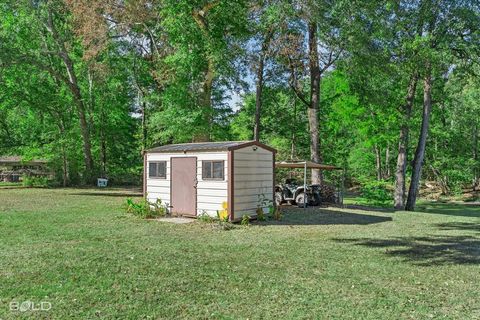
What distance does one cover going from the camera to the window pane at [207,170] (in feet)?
38.5

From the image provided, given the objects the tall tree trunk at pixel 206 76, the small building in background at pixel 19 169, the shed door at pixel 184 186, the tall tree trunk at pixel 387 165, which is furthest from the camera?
the tall tree trunk at pixel 387 165

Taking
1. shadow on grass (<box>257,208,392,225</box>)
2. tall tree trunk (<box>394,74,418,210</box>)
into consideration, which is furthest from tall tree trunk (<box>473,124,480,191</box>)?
shadow on grass (<box>257,208,392,225</box>)

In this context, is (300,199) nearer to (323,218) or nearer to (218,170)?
(323,218)

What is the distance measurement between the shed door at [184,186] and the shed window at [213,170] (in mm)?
368

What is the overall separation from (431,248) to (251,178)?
5.29 meters

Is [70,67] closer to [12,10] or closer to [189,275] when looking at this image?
[12,10]

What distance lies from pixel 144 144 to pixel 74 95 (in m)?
5.72

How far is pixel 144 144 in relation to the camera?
2833cm

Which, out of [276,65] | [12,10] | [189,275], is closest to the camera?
[189,275]

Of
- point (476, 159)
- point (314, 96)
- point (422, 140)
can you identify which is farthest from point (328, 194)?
point (476, 159)

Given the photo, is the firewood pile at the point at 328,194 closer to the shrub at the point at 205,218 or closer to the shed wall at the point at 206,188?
the shed wall at the point at 206,188

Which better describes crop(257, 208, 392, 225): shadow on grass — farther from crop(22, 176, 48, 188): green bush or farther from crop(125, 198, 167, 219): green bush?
crop(22, 176, 48, 188): green bush

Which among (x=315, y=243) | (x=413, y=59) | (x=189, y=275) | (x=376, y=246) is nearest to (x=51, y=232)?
(x=189, y=275)

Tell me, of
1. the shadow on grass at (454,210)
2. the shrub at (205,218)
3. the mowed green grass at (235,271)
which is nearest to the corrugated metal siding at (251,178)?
the shrub at (205,218)
